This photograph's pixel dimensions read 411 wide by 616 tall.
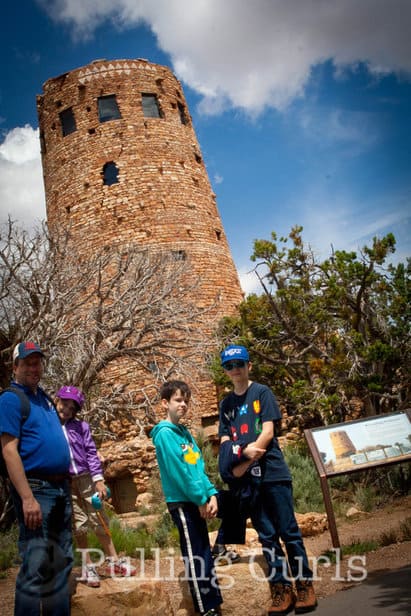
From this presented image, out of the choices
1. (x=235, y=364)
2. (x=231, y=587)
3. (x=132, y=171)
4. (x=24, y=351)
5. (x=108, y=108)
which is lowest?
(x=231, y=587)

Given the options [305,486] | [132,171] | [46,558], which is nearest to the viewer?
[46,558]

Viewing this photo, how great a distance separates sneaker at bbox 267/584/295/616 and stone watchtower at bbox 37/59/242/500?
34.4ft

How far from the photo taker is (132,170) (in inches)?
599

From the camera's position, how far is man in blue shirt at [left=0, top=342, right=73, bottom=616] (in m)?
2.66

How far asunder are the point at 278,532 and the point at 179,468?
840mm

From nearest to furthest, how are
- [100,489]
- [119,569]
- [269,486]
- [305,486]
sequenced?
[269,486], [119,569], [100,489], [305,486]

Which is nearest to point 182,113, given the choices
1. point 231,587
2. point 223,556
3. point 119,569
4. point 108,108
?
point 108,108

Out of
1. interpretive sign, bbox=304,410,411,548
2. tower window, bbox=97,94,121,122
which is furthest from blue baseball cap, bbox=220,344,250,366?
tower window, bbox=97,94,121,122

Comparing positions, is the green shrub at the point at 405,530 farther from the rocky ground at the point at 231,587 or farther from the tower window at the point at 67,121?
the tower window at the point at 67,121

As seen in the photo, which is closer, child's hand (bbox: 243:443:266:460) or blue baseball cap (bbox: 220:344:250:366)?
child's hand (bbox: 243:443:266:460)

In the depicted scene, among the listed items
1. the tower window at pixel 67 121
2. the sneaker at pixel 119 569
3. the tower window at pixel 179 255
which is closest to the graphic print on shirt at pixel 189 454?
the sneaker at pixel 119 569

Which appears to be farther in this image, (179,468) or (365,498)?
(365,498)

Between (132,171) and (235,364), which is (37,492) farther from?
(132,171)

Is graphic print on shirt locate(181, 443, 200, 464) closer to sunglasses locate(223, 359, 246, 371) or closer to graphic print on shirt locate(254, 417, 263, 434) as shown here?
graphic print on shirt locate(254, 417, 263, 434)
